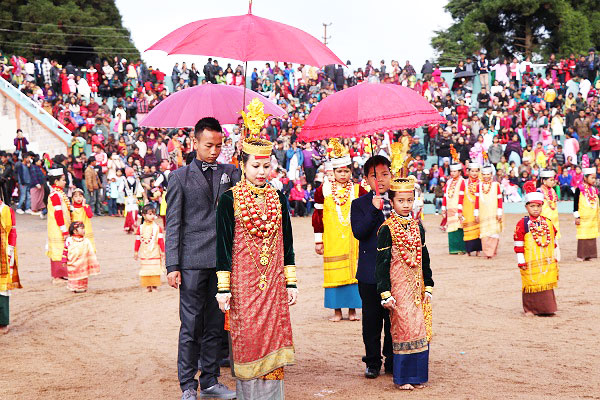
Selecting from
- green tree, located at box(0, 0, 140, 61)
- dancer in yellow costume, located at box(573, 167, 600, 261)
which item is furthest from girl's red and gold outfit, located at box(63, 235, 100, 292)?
green tree, located at box(0, 0, 140, 61)

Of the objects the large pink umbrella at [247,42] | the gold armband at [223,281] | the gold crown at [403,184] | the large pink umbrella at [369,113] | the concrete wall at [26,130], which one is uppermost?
the concrete wall at [26,130]

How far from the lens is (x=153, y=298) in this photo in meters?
12.9

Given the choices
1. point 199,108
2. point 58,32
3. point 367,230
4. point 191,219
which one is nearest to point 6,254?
point 199,108

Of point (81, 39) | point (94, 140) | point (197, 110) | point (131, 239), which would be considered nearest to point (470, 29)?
point (81, 39)

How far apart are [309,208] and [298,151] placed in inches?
72.2

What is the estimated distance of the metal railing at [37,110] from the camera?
28797 mm

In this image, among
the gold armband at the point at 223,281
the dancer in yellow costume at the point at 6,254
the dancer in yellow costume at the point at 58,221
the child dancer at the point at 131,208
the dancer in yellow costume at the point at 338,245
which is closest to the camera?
the gold armband at the point at 223,281

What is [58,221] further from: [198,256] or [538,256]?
[198,256]

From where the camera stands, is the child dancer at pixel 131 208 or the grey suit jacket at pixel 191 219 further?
the child dancer at pixel 131 208

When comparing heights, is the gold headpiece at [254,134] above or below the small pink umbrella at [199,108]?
below

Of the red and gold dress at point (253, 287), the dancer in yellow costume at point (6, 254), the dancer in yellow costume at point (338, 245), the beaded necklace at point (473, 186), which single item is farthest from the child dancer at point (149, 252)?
the red and gold dress at point (253, 287)

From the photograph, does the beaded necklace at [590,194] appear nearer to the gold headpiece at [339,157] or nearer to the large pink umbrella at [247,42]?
the gold headpiece at [339,157]

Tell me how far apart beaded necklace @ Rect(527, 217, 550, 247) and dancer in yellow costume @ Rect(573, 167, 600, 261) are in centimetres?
524

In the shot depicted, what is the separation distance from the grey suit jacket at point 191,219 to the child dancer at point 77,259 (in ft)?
23.7
